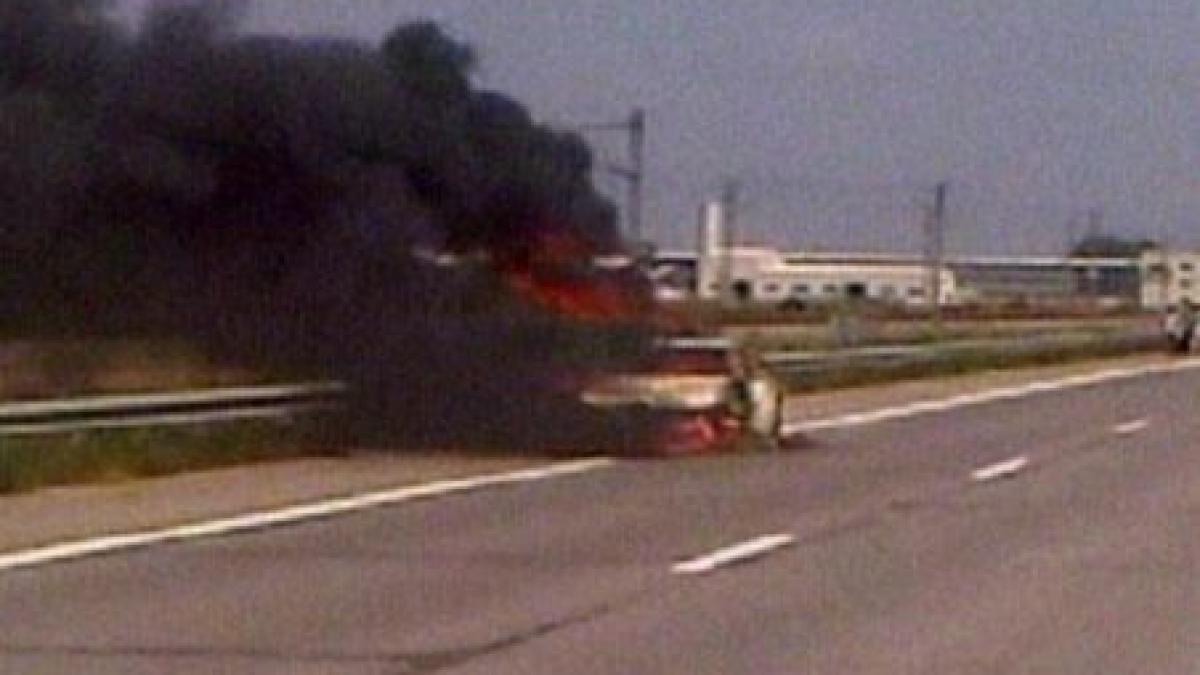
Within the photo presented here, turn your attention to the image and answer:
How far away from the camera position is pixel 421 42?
3869cm

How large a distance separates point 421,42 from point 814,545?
17.7m

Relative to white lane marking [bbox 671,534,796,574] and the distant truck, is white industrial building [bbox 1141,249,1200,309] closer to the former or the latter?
the distant truck

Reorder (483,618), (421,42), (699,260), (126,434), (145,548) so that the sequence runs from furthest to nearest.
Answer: (699,260)
(421,42)
(126,434)
(145,548)
(483,618)

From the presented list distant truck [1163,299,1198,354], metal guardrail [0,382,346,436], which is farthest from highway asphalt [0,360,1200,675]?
distant truck [1163,299,1198,354]

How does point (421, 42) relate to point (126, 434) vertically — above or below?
above

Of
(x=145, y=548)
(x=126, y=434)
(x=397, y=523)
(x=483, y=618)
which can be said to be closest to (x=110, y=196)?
(x=126, y=434)

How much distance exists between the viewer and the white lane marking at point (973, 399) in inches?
1693

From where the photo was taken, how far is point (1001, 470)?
3250 centimetres

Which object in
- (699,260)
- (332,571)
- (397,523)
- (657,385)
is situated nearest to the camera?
(332,571)

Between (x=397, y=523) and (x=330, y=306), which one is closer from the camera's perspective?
(x=397, y=523)

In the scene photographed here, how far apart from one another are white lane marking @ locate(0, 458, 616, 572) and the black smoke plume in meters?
2.85

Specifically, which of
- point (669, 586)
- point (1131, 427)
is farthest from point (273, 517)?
point (1131, 427)

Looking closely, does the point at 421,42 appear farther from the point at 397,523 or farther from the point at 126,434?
the point at 397,523

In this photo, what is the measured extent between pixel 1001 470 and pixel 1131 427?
11859 mm
